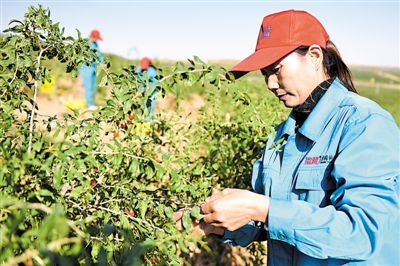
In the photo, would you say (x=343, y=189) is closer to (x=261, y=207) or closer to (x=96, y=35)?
(x=261, y=207)

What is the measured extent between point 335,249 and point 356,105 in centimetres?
44

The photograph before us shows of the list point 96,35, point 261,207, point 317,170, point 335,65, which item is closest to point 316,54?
point 335,65

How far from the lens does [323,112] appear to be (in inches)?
56.1

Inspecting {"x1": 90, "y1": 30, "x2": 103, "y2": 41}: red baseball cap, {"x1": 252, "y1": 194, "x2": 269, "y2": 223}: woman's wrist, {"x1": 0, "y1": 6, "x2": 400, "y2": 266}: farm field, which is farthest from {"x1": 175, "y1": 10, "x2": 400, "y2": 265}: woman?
{"x1": 90, "y1": 30, "x2": 103, "y2": 41}: red baseball cap

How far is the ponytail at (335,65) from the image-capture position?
4.94 ft

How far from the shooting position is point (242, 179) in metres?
2.60

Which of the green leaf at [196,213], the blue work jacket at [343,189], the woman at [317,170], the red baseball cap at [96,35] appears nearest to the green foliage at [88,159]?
the green leaf at [196,213]

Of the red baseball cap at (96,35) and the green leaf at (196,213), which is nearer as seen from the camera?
the green leaf at (196,213)

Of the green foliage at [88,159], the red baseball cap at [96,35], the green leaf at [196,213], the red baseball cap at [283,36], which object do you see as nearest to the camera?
the green foliage at [88,159]

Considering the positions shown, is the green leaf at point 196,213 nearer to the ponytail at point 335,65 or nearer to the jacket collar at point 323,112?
the jacket collar at point 323,112

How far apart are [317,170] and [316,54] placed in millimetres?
401

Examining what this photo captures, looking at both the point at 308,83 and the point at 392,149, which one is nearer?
the point at 392,149

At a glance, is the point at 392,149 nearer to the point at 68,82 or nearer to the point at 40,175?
the point at 40,175

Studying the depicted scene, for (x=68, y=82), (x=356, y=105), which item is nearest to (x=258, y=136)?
(x=356, y=105)
